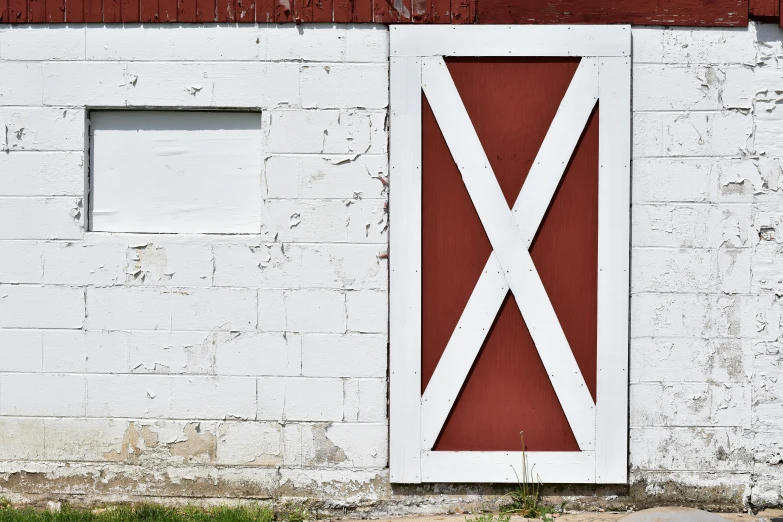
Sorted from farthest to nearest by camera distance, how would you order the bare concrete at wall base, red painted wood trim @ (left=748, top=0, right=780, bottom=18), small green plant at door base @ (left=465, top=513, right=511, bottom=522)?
1. the bare concrete at wall base
2. red painted wood trim @ (left=748, top=0, right=780, bottom=18)
3. small green plant at door base @ (left=465, top=513, right=511, bottom=522)

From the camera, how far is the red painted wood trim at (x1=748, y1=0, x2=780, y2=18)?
4953 mm

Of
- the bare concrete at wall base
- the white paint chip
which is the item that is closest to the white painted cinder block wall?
the bare concrete at wall base

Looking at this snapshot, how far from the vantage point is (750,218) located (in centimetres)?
501

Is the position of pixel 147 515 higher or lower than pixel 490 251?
lower

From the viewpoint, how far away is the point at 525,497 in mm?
4988

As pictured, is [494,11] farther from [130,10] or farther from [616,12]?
[130,10]

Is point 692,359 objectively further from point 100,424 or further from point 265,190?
point 100,424

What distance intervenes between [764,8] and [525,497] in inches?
128

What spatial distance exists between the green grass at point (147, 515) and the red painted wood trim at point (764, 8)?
13.3 feet

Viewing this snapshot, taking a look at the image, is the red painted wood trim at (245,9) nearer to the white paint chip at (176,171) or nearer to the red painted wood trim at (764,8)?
the white paint chip at (176,171)

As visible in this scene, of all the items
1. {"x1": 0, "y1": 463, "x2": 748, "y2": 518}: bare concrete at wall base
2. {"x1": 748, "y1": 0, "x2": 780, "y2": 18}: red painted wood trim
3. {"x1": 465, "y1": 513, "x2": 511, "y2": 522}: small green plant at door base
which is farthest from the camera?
{"x1": 0, "y1": 463, "x2": 748, "y2": 518}: bare concrete at wall base

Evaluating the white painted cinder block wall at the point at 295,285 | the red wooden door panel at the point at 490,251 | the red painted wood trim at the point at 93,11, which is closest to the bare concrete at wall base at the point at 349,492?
the white painted cinder block wall at the point at 295,285

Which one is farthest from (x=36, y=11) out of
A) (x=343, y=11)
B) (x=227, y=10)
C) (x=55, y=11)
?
(x=343, y=11)

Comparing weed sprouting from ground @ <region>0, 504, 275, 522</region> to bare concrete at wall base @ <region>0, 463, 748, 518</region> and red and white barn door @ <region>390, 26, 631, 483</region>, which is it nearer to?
bare concrete at wall base @ <region>0, 463, 748, 518</region>
